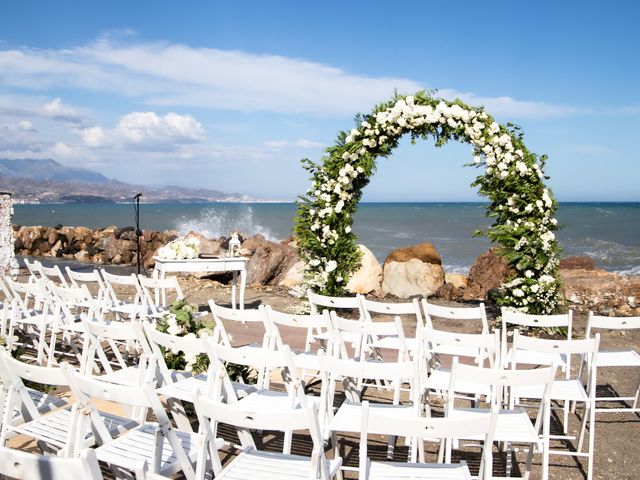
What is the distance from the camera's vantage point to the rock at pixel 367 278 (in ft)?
43.1

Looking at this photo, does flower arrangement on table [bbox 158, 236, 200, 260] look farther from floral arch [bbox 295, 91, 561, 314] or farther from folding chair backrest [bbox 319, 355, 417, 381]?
folding chair backrest [bbox 319, 355, 417, 381]

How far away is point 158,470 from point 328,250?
5.99m

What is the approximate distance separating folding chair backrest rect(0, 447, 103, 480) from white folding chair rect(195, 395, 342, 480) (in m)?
0.80

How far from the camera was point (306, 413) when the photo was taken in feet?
9.02

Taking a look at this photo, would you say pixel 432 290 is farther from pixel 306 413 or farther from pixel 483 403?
pixel 306 413

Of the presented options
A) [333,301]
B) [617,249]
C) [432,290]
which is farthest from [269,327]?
[617,249]

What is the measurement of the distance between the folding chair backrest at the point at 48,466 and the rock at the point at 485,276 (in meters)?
10.8

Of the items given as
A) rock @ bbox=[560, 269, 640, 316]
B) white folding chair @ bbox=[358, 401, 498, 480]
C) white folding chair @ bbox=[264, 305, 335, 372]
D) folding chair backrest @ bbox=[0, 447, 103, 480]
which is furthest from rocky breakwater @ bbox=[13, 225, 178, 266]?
folding chair backrest @ bbox=[0, 447, 103, 480]

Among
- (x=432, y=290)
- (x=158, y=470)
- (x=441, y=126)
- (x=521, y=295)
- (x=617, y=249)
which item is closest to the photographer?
(x=158, y=470)

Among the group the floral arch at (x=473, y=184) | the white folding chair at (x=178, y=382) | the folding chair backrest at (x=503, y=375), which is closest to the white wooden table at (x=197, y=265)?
the floral arch at (x=473, y=184)

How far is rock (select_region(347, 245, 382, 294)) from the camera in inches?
517

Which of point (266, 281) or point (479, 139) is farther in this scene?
point (266, 281)

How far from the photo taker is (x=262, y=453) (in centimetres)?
329

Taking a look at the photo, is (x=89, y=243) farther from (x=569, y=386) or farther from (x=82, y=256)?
(x=569, y=386)
